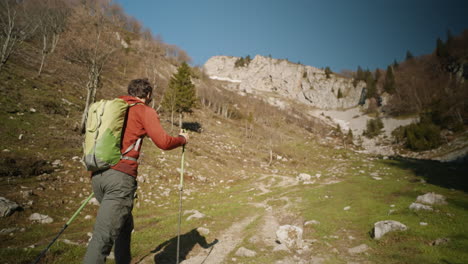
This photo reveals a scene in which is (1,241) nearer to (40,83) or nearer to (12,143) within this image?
(12,143)

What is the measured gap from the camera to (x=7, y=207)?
843 cm

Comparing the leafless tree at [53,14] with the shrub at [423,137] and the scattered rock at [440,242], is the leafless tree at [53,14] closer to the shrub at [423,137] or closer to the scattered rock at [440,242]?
the scattered rock at [440,242]

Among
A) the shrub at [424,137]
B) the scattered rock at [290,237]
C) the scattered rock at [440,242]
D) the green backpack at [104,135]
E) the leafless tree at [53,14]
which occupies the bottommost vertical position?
the scattered rock at [290,237]

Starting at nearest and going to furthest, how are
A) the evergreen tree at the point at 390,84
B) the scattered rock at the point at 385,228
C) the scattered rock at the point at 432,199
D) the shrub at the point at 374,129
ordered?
the scattered rock at the point at 385,228 < the scattered rock at the point at 432,199 < the shrub at the point at 374,129 < the evergreen tree at the point at 390,84

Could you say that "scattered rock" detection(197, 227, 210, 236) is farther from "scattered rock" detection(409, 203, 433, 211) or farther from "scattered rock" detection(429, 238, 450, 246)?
"scattered rock" detection(409, 203, 433, 211)

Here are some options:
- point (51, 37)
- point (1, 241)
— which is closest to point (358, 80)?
point (51, 37)

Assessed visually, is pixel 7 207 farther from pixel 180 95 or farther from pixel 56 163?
pixel 180 95

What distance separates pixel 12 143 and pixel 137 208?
10.7 m

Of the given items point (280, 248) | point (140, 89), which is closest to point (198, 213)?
point (280, 248)

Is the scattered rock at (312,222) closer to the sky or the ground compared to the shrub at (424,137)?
closer to the ground

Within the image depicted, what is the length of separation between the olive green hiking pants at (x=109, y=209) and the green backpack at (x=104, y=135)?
26 centimetres

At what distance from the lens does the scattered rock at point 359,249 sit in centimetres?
689

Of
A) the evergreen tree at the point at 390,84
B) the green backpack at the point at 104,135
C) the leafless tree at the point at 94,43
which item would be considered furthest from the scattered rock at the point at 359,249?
the evergreen tree at the point at 390,84

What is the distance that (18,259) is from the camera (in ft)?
16.8
